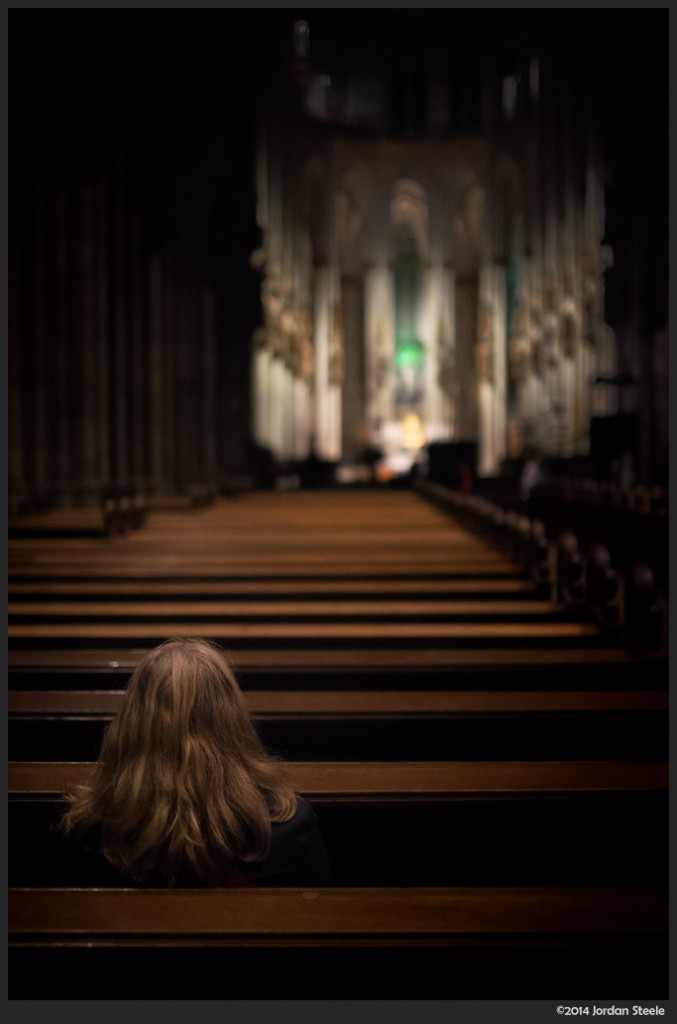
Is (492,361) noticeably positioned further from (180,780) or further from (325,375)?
(180,780)

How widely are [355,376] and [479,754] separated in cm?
3246

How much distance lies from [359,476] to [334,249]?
9.23 m

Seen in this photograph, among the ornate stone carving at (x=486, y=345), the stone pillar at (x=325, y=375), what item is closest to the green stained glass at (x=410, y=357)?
the ornate stone carving at (x=486, y=345)

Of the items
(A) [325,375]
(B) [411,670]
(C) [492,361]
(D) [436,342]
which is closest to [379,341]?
(D) [436,342]

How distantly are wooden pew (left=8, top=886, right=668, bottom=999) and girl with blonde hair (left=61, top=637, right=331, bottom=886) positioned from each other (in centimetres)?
12

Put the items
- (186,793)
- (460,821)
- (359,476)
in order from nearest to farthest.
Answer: (186,793)
(460,821)
(359,476)

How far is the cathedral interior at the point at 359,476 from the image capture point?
170cm

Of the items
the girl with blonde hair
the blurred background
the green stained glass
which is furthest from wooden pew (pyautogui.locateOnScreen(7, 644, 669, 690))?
the green stained glass

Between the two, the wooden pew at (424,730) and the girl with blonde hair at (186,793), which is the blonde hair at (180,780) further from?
the wooden pew at (424,730)

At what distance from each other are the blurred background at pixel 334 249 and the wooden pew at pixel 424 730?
295 inches

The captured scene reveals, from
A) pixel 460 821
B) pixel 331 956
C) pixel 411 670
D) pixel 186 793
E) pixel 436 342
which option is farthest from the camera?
pixel 436 342

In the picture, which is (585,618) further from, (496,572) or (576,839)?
(576,839)

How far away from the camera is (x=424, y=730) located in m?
2.73

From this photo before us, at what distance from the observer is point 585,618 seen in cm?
400
